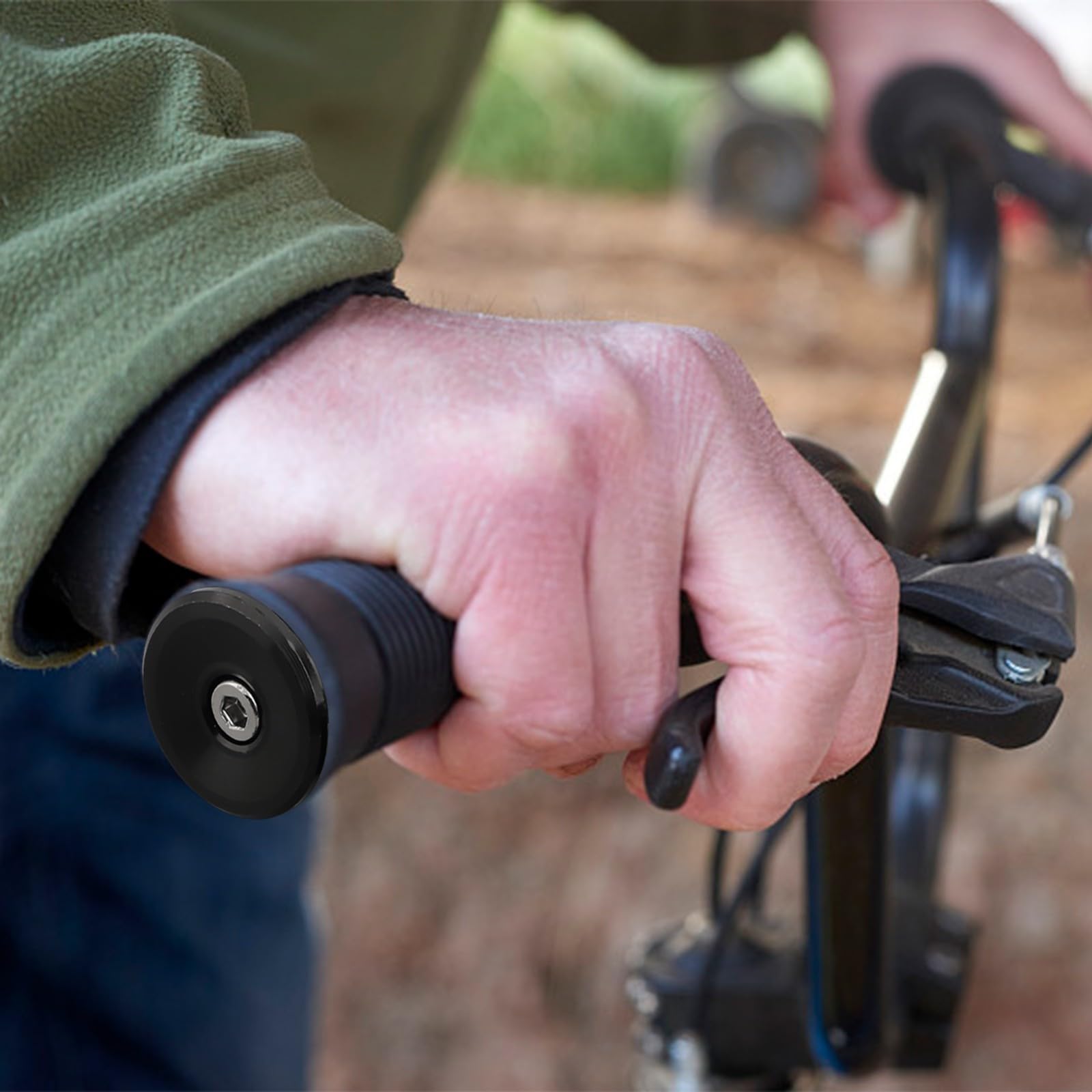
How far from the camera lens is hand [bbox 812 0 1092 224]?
117cm

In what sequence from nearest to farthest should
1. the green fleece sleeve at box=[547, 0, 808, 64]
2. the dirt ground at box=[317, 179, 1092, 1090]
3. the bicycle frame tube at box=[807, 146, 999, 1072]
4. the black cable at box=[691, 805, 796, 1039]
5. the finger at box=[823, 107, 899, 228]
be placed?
the bicycle frame tube at box=[807, 146, 999, 1072], the black cable at box=[691, 805, 796, 1039], the finger at box=[823, 107, 899, 228], the green fleece sleeve at box=[547, 0, 808, 64], the dirt ground at box=[317, 179, 1092, 1090]

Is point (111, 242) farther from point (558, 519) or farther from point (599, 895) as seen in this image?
point (599, 895)

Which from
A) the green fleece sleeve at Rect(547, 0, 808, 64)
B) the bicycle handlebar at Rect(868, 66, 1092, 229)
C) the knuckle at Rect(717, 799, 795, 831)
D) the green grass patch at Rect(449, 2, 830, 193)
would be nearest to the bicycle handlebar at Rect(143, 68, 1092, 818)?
the knuckle at Rect(717, 799, 795, 831)

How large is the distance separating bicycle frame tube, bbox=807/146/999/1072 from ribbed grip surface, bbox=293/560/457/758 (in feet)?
0.89

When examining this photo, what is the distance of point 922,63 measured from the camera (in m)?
1.20

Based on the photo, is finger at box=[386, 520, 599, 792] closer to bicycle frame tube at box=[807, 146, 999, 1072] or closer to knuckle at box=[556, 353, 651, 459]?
knuckle at box=[556, 353, 651, 459]

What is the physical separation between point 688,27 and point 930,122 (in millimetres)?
323

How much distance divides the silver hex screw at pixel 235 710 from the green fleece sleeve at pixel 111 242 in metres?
0.08

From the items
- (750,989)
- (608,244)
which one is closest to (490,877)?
(750,989)

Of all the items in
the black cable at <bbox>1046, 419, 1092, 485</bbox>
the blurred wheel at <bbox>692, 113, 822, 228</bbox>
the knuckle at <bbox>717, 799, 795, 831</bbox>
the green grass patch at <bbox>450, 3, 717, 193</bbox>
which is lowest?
the green grass patch at <bbox>450, 3, 717, 193</bbox>

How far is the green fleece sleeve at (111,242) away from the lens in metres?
0.53

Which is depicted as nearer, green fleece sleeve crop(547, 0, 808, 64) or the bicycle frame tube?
the bicycle frame tube

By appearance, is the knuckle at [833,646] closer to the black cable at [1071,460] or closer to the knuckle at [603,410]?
the knuckle at [603,410]

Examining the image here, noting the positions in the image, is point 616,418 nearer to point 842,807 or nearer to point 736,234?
point 842,807
